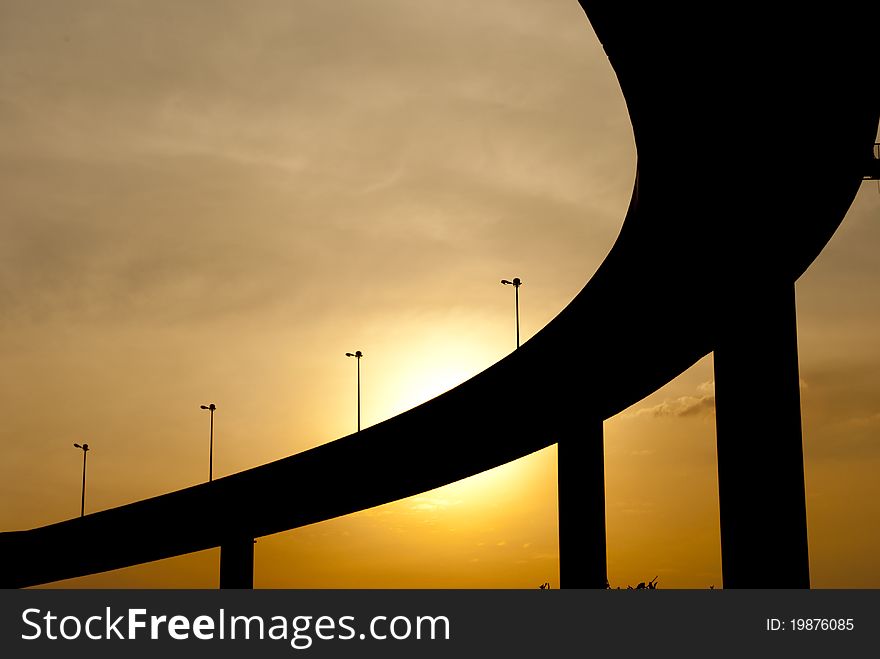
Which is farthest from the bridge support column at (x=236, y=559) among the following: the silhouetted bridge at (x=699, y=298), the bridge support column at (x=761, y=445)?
the bridge support column at (x=761, y=445)

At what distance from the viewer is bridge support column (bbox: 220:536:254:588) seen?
56.3 meters

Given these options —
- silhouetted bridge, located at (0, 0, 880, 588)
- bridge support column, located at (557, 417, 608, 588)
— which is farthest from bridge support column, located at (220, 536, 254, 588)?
bridge support column, located at (557, 417, 608, 588)

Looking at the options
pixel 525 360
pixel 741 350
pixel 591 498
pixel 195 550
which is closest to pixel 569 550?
pixel 591 498

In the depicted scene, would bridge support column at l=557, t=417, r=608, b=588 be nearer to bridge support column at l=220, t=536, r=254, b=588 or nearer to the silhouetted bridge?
the silhouetted bridge

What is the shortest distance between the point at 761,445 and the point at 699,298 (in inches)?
139

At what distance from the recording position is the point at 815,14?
15156 mm

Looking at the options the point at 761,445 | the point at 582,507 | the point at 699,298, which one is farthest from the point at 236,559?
the point at 699,298

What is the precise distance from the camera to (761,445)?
25.4 m

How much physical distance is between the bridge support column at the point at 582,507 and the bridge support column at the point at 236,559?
21.5 metres

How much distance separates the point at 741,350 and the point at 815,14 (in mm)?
12596

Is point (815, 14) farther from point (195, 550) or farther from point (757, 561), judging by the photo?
point (195, 550)

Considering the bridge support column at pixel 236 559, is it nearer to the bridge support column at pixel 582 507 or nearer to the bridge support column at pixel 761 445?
the bridge support column at pixel 582 507

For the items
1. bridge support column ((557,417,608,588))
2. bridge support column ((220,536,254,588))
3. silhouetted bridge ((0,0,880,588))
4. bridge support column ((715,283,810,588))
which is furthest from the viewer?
bridge support column ((220,536,254,588))

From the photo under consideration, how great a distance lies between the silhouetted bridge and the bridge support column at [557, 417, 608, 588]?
0.17ft
